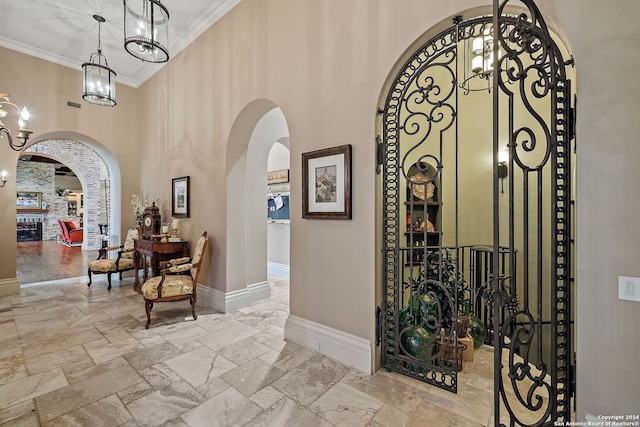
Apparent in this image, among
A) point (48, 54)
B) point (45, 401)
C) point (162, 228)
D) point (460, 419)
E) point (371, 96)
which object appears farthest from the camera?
point (48, 54)

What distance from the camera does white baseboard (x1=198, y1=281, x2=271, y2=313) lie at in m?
4.02

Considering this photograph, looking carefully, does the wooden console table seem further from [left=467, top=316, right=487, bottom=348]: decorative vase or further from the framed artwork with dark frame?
the framed artwork with dark frame

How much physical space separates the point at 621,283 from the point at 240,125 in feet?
12.7

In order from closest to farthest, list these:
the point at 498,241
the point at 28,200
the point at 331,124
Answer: the point at 498,241 < the point at 331,124 < the point at 28,200

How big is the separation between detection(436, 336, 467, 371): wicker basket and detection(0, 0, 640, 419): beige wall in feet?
1.88

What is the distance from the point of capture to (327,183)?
2.80 meters

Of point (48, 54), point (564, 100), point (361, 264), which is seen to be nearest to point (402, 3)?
point (564, 100)

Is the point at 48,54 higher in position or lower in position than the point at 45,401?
higher

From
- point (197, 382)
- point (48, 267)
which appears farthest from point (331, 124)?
point (48, 267)

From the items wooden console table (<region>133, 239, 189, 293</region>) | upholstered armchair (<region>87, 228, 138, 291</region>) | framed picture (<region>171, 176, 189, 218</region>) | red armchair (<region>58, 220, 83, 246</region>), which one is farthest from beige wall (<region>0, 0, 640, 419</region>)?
red armchair (<region>58, 220, 83, 246</region>)

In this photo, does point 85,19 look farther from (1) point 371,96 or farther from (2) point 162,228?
(1) point 371,96

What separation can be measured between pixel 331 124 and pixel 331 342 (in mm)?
2042

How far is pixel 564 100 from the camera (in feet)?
5.75

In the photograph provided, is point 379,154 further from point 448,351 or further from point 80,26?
point 80,26
